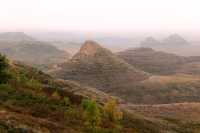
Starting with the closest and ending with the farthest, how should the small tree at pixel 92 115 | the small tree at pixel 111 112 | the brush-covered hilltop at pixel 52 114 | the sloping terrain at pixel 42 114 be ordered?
the sloping terrain at pixel 42 114 → the brush-covered hilltop at pixel 52 114 → the small tree at pixel 92 115 → the small tree at pixel 111 112

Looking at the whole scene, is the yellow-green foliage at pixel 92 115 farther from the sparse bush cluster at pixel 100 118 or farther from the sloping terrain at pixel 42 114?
the sloping terrain at pixel 42 114

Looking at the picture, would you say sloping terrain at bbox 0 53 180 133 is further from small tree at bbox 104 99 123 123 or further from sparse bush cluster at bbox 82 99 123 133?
small tree at bbox 104 99 123 123

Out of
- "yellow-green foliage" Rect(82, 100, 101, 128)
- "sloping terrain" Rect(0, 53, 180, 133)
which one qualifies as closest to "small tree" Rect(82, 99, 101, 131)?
"yellow-green foliage" Rect(82, 100, 101, 128)

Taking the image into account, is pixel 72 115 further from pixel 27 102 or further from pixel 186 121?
pixel 186 121

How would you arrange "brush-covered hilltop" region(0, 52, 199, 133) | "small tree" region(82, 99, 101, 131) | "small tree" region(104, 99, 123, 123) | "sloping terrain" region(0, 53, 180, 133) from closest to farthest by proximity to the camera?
"sloping terrain" region(0, 53, 180, 133)
"brush-covered hilltop" region(0, 52, 199, 133)
"small tree" region(82, 99, 101, 131)
"small tree" region(104, 99, 123, 123)

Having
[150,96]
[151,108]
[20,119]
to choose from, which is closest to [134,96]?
[150,96]

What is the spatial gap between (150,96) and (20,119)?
136404 mm

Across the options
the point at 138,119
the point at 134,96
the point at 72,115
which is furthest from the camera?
the point at 134,96

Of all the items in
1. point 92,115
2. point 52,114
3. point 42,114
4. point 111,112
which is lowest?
point 111,112

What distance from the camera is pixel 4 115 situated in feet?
145

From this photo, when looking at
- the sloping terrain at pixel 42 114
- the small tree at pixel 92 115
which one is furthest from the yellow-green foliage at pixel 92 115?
the sloping terrain at pixel 42 114

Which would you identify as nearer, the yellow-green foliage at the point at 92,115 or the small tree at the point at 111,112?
the yellow-green foliage at the point at 92,115

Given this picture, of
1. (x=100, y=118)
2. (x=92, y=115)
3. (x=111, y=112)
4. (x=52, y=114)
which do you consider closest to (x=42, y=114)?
(x=52, y=114)

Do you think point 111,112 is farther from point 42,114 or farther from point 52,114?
point 42,114
